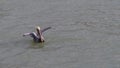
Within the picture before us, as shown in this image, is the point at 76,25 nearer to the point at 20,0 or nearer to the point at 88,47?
the point at 88,47

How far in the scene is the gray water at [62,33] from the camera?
22.7 m

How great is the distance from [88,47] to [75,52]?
1.02 meters

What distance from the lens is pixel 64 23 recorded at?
2906 centimetres

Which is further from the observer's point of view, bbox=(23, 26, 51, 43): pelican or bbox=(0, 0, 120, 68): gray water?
bbox=(23, 26, 51, 43): pelican

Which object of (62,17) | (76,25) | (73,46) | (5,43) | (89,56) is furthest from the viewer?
(62,17)

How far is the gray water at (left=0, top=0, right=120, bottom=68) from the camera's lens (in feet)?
74.5

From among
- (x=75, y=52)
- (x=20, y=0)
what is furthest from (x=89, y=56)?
(x=20, y=0)

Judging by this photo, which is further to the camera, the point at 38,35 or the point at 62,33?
the point at 62,33

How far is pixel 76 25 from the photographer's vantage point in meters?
28.4

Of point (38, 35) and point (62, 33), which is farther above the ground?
point (38, 35)

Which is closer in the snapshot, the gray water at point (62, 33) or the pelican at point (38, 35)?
the gray water at point (62, 33)

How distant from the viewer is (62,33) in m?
27.1

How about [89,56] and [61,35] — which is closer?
[89,56]

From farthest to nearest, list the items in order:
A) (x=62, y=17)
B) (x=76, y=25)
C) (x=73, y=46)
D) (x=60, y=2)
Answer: (x=60, y=2)
(x=62, y=17)
(x=76, y=25)
(x=73, y=46)
